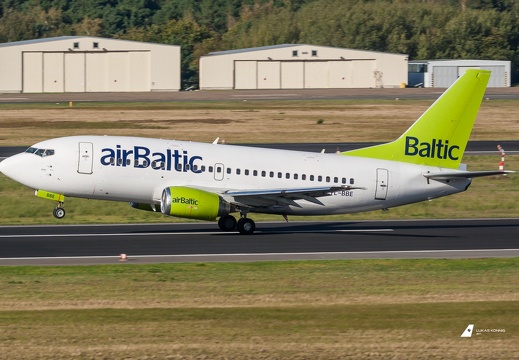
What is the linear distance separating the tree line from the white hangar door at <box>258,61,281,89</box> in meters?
17.5

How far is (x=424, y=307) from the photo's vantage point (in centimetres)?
2534

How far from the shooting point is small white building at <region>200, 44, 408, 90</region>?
428 ft

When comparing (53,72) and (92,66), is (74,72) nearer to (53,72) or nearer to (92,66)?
(92,66)

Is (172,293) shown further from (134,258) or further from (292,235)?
(292,235)

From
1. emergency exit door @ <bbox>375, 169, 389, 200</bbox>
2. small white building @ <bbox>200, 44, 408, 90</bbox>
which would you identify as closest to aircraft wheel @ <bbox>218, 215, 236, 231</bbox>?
emergency exit door @ <bbox>375, 169, 389, 200</bbox>

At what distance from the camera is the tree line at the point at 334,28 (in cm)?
15900

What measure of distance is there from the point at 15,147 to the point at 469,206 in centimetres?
3092

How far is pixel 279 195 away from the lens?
37.8 meters

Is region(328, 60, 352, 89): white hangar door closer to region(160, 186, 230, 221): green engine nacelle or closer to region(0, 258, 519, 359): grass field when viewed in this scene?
region(160, 186, 230, 221): green engine nacelle

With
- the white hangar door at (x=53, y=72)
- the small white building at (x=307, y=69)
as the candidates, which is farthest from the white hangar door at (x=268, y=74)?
the white hangar door at (x=53, y=72)

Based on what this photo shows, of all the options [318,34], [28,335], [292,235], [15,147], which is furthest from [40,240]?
[318,34]

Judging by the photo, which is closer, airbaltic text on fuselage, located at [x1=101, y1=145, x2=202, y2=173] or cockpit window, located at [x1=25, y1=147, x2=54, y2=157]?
airbaltic text on fuselage, located at [x1=101, y1=145, x2=202, y2=173]

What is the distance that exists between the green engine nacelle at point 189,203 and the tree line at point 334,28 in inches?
4311

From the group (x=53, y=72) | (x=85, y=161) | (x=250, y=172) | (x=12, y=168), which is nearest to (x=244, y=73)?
(x=53, y=72)
